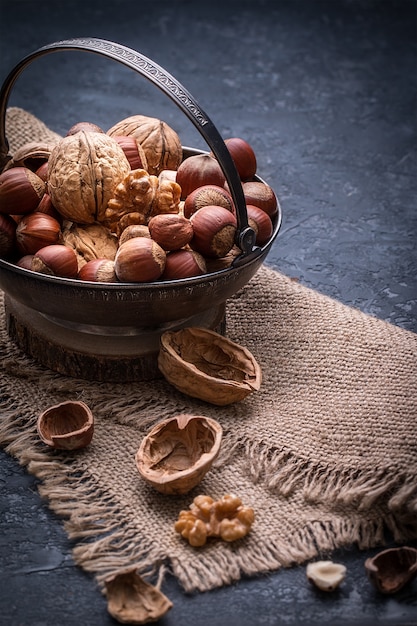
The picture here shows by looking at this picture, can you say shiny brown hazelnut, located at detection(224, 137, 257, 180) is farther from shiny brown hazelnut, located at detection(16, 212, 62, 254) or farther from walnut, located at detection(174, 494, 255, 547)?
walnut, located at detection(174, 494, 255, 547)

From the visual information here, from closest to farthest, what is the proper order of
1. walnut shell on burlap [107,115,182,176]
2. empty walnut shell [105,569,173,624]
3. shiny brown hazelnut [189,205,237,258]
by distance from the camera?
empty walnut shell [105,569,173,624] → shiny brown hazelnut [189,205,237,258] → walnut shell on burlap [107,115,182,176]

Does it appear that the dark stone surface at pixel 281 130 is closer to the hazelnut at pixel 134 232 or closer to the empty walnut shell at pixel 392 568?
the empty walnut shell at pixel 392 568

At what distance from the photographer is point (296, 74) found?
158 inches

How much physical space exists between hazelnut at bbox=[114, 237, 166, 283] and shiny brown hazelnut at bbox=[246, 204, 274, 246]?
0.29 m

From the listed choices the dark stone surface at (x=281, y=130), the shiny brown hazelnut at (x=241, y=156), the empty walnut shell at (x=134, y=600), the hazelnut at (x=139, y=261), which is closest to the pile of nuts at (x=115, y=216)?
the hazelnut at (x=139, y=261)

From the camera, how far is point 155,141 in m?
2.42

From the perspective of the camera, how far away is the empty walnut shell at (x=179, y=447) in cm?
193

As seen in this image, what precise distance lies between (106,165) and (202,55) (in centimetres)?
210

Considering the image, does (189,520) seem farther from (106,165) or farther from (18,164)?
(18,164)

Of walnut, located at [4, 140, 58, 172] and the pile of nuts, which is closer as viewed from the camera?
the pile of nuts

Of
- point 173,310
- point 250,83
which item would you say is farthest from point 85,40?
point 250,83

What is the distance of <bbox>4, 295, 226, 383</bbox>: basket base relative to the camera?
2244 millimetres

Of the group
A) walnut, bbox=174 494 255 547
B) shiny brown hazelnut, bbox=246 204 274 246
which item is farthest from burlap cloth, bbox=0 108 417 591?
shiny brown hazelnut, bbox=246 204 274 246

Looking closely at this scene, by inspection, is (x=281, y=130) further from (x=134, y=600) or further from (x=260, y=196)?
(x=134, y=600)
